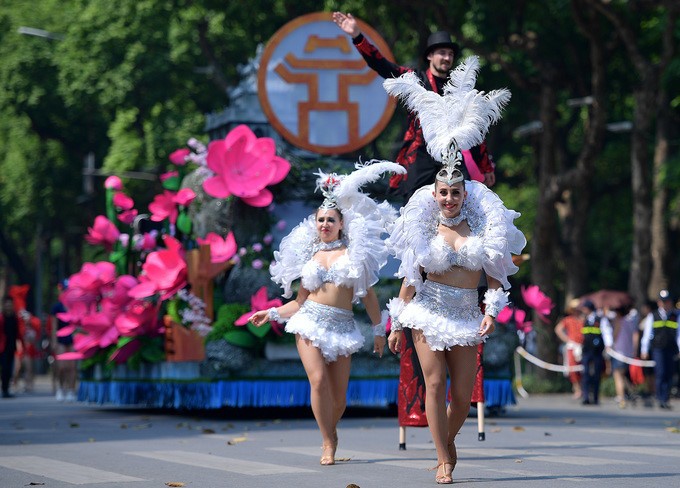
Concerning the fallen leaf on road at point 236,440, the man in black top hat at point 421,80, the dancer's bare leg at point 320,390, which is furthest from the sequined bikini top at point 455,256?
the fallen leaf on road at point 236,440

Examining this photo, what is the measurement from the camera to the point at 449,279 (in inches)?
347

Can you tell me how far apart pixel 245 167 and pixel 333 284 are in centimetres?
644

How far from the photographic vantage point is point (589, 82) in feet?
101

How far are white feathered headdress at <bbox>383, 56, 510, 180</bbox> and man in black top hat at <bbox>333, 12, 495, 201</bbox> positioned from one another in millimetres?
890

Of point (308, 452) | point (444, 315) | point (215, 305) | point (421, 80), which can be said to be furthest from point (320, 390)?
point (215, 305)

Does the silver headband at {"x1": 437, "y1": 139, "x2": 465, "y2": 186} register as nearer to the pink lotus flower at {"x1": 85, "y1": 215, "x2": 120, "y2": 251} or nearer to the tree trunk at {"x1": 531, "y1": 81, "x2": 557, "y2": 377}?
the pink lotus flower at {"x1": 85, "y1": 215, "x2": 120, "y2": 251}

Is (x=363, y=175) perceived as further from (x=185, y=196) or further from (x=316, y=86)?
(x=316, y=86)

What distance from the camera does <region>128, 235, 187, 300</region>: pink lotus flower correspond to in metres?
16.4

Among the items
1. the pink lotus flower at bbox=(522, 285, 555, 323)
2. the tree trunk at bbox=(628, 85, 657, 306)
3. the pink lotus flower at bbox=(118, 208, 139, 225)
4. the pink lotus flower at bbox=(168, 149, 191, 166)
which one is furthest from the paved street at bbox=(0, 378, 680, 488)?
the tree trunk at bbox=(628, 85, 657, 306)

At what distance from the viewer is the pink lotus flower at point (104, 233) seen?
62.3 ft

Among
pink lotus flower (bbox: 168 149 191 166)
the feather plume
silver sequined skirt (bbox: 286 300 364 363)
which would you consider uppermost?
pink lotus flower (bbox: 168 149 191 166)

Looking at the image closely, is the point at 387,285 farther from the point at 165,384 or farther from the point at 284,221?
the point at 165,384

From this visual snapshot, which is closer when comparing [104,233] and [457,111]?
[457,111]

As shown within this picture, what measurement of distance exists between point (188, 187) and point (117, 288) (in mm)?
1647
